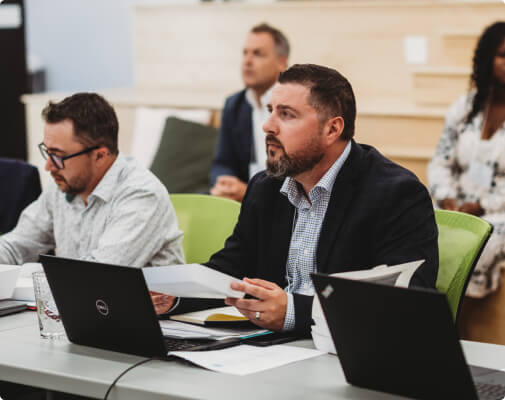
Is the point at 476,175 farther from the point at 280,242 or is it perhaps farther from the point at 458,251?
the point at 280,242

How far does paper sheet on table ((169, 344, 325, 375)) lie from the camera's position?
151 cm

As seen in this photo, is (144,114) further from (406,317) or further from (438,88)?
(406,317)

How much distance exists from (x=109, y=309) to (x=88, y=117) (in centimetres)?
95

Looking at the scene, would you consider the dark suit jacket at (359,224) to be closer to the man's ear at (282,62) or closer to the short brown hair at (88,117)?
the short brown hair at (88,117)

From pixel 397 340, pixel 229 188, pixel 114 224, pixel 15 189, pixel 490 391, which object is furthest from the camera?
pixel 229 188

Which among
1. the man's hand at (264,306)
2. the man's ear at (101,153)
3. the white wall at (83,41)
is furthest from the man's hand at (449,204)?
the white wall at (83,41)

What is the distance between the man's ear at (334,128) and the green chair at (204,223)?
1.61 ft

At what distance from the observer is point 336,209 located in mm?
1934

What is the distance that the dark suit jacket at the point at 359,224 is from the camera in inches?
72.0

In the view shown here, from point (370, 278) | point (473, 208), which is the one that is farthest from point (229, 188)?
point (370, 278)

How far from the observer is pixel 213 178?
4070 millimetres

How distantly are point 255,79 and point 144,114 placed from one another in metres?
1.07

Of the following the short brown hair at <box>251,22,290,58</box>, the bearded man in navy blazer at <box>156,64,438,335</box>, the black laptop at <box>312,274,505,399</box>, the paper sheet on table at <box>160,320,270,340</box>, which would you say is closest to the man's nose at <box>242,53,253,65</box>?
the short brown hair at <box>251,22,290,58</box>

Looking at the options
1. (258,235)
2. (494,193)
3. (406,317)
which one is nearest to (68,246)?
(258,235)
